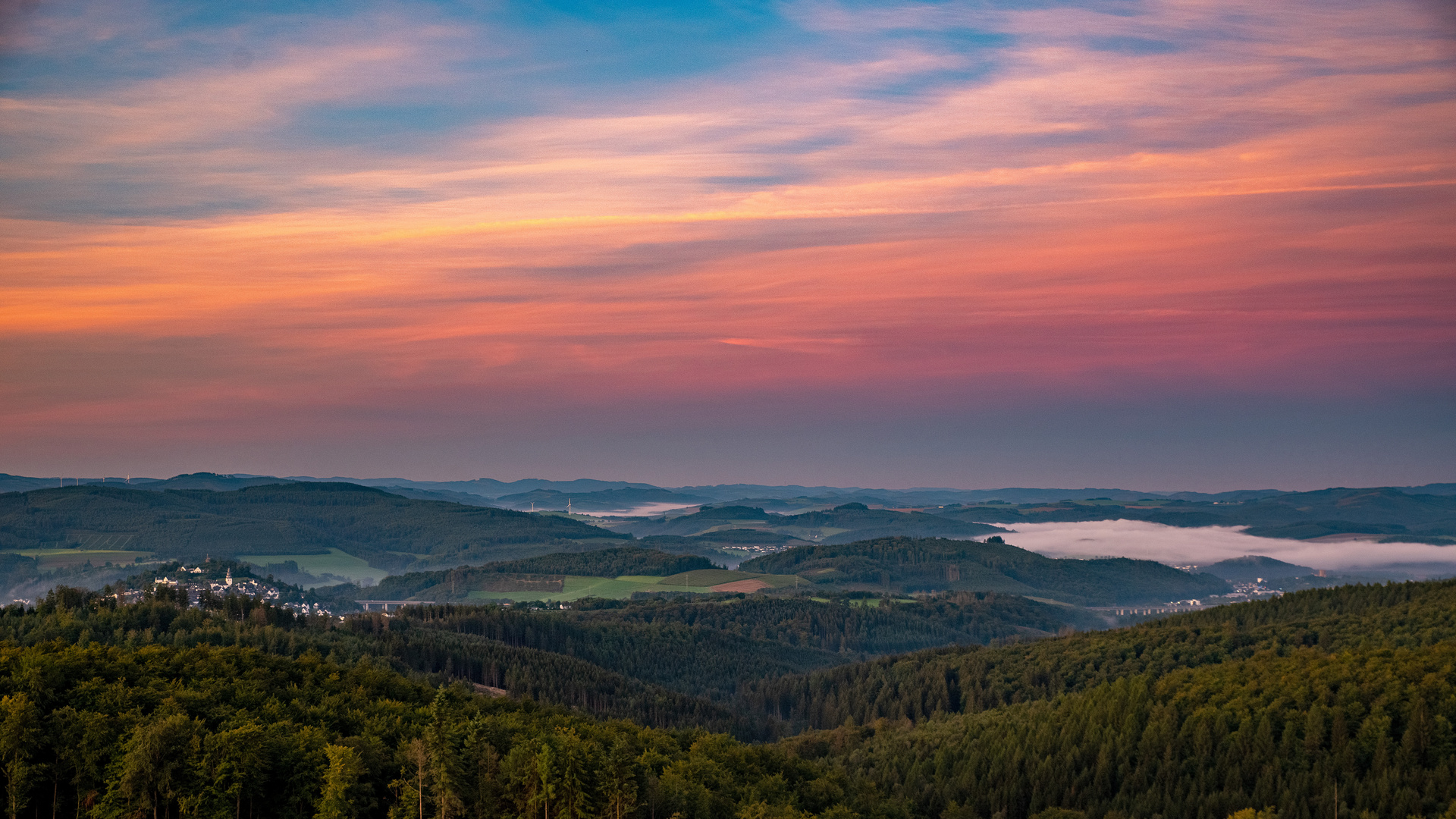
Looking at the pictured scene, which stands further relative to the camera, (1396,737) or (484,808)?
(1396,737)

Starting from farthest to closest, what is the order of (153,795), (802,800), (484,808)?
(802,800)
(484,808)
(153,795)

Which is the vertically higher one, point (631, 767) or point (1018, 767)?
point (631, 767)

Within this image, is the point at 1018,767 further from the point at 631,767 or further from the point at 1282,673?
the point at 631,767

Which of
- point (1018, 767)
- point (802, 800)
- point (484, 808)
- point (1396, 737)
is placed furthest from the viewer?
point (1018, 767)

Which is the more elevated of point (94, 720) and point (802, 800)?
point (94, 720)

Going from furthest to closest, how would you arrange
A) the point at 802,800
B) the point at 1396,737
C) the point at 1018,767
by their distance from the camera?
1. the point at 1018,767
2. the point at 1396,737
3. the point at 802,800

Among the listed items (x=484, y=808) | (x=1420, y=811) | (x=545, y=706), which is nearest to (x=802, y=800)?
(x=484, y=808)

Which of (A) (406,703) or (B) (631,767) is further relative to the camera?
(A) (406,703)

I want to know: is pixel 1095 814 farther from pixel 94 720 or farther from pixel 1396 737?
pixel 94 720

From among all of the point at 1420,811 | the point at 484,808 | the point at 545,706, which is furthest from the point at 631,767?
the point at 1420,811
